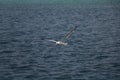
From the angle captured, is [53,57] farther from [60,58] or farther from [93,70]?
[93,70]

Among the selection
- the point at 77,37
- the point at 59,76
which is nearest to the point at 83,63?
the point at 59,76

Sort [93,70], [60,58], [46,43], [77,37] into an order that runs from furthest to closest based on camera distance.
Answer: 1. [77,37]
2. [46,43]
3. [60,58]
4. [93,70]

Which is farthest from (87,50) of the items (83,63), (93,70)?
(93,70)

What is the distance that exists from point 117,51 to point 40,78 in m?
21.5

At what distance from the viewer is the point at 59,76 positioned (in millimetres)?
40688

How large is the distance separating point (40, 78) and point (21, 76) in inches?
107

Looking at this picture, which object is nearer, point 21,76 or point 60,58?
point 21,76

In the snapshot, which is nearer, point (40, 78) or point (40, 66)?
point (40, 78)

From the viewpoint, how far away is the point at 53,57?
51656 millimetres

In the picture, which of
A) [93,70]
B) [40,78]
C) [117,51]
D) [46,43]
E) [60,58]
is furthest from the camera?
[46,43]

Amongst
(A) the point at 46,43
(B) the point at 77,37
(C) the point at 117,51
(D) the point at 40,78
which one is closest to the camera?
(D) the point at 40,78

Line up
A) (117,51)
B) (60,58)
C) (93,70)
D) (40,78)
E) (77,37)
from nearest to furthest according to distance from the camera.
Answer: (40,78)
(93,70)
(60,58)
(117,51)
(77,37)

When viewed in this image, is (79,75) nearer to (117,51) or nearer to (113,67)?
(113,67)

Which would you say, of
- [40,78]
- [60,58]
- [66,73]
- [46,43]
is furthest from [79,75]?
[46,43]
